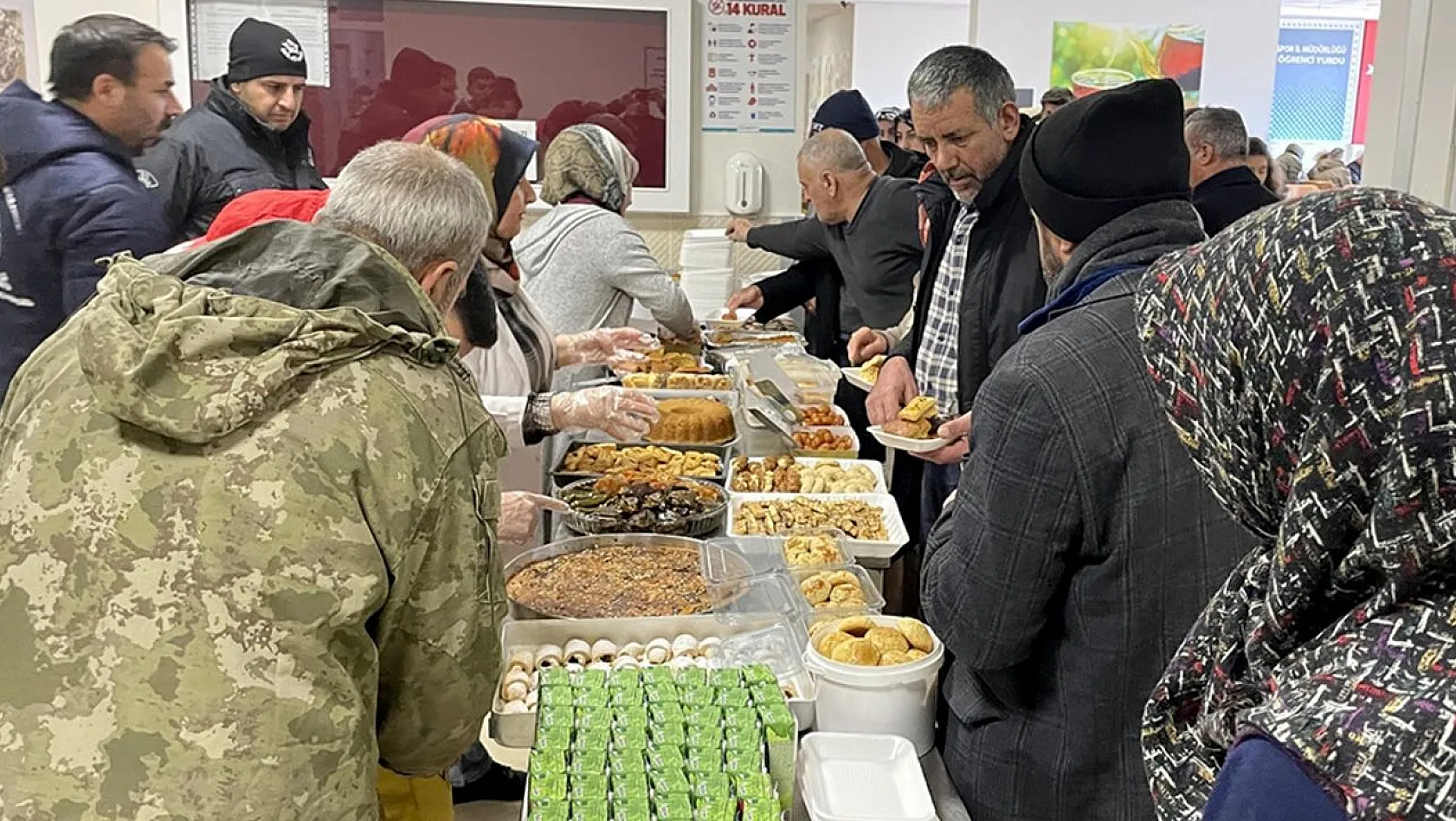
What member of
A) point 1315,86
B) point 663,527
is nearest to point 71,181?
point 663,527

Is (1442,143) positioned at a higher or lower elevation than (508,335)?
higher

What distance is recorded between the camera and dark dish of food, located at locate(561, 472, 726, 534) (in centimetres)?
230

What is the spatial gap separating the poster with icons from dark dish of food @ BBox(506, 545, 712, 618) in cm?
363

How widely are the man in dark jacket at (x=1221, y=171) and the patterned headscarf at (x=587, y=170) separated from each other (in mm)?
1766

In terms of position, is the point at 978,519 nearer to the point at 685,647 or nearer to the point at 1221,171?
the point at 685,647

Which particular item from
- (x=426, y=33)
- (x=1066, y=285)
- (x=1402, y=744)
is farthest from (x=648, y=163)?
(x=1402, y=744)

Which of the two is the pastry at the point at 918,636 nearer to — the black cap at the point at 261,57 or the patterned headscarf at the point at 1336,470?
the patterned headscarf at the point at 1336,470

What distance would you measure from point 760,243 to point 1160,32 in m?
4.17

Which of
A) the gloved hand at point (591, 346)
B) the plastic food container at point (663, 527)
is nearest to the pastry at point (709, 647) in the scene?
the plastic food container at point (663, 527)

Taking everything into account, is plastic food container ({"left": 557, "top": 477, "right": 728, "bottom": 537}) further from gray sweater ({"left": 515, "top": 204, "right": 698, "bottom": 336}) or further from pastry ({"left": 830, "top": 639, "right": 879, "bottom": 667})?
gray sweater ({"left": 515, "top": 204, "right": 698, "bottom": 336})

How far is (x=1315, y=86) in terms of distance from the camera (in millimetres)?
10242

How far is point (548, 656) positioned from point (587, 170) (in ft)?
7.66

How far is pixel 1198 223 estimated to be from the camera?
1.69 meters

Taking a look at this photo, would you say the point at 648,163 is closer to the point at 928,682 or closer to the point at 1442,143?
the point at 1442,143
